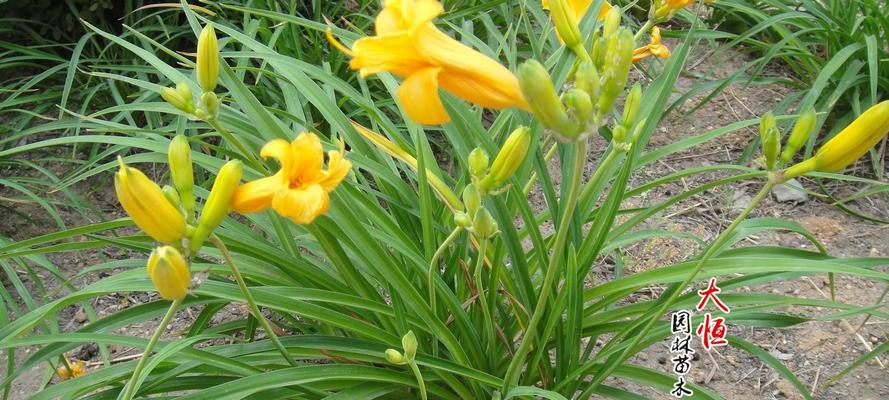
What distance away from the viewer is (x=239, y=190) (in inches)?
38.7

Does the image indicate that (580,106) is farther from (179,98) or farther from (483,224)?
(179,98)

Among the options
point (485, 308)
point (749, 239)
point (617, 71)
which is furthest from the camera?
point (749, 239)

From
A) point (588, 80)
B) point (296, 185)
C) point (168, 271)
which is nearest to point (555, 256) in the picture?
point (588, 80)

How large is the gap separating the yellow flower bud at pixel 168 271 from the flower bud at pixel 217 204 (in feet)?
0.14

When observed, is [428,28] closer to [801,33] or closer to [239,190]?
[239,190]

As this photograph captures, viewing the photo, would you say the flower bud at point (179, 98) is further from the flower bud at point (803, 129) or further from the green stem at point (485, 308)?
the flower bud at point (803, 129)

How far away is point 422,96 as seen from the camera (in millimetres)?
865

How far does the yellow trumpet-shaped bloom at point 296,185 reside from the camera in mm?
962

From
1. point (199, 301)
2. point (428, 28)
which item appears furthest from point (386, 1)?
point (199, 301)

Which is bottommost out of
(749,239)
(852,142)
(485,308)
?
(485,308)
